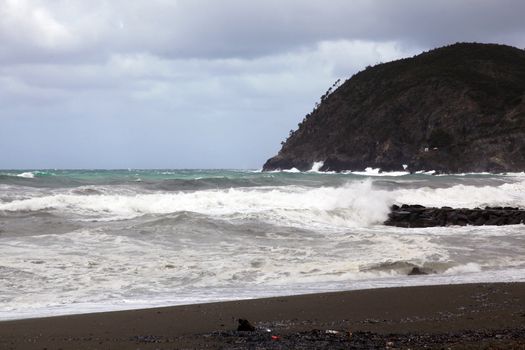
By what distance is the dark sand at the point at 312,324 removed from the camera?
22.4 ft

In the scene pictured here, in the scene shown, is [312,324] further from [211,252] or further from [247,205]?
[247,205]

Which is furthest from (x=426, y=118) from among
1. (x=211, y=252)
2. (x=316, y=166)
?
(x=211, y=252)

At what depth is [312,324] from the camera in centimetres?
795

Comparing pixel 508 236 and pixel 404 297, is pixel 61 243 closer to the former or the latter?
pixel 404 297

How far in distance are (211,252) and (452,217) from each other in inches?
463

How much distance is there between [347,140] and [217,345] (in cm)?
10100

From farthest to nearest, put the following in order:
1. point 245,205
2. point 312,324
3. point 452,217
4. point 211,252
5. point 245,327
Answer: point 245,205, point 452,217, point 211,252, point 312,324, point 245,327

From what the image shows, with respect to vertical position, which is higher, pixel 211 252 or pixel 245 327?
pixel 245 327

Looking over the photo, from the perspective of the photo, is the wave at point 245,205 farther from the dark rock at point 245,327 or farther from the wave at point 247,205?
the dark rock at point 245,327

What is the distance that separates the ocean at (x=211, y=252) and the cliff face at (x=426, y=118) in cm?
6463

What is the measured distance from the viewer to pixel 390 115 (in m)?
102

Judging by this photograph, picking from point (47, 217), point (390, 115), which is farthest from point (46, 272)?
point (390, 115)

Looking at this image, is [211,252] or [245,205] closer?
[211,252]

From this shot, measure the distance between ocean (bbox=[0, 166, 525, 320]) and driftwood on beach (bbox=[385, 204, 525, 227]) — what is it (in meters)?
1.00
